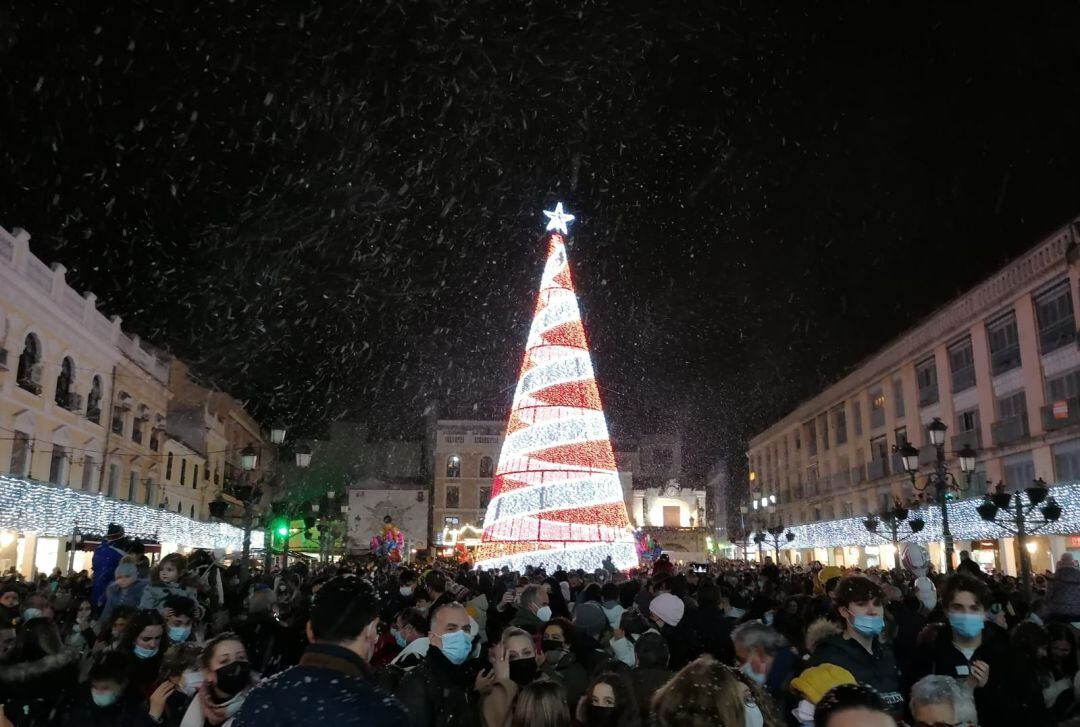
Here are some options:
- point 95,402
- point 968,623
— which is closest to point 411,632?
point 968,623

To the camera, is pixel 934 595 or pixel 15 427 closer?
pixel 934 595

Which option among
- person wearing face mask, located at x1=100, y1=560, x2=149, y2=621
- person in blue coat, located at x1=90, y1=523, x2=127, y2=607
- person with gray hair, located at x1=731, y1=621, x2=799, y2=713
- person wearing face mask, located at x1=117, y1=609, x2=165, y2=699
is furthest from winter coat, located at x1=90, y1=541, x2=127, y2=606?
person with gray hair, located at x1=731, y1=621, x2=799, y2=713

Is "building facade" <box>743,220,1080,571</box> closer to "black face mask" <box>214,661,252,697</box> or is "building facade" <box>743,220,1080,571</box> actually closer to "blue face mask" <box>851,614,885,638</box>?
"blue face mask" <box>851,614,885,638</box>

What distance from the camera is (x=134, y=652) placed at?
5.38m

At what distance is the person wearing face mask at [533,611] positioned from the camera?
7.37 m

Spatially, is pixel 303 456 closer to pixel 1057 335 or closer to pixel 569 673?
pixel 569 673

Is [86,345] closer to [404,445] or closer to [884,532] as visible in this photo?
[884,532]

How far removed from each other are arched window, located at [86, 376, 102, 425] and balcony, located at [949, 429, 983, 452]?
3520 cm

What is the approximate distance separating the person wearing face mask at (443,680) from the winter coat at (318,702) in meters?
1.40

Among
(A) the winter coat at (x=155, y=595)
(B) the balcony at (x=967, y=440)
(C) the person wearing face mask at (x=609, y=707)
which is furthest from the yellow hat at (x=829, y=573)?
(B) the balcony at (x=967, y=440)

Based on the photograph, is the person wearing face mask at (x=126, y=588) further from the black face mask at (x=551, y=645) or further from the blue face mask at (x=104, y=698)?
the black face mask at (x=551, y=645)

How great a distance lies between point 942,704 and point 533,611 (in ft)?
17.2

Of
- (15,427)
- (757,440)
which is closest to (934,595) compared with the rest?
(15,427)

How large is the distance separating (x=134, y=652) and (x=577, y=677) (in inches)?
119
